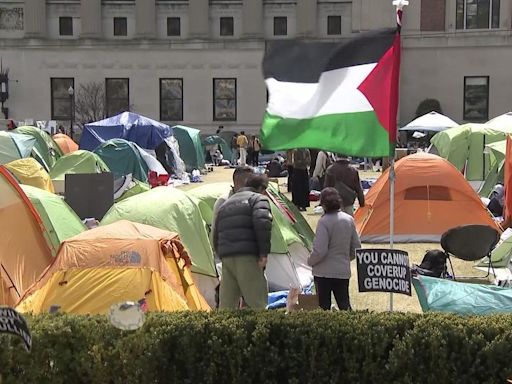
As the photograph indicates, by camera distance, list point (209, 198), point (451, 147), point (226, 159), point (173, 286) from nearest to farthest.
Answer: point (173, 286) → point (209, 198) → point (451, 147) → point (226, 159)

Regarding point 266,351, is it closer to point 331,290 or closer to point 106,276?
point 106,276

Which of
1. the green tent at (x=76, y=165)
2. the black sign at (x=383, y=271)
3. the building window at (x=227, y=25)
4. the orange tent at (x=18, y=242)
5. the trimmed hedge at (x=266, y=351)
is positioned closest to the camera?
the trimmed hedge at (x=266, y=351)

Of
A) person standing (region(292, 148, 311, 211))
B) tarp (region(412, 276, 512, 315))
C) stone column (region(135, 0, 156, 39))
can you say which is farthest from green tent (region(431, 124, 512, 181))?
stone column (region(135, 0, 156, 39))

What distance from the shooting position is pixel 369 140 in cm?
727

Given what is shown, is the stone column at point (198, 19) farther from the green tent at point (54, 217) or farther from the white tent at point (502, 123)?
the green tent at point (54, 217)

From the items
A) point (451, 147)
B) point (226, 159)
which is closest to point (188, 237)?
point (451, 147)

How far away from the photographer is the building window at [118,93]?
4806 cm

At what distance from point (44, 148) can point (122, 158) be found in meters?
3.16

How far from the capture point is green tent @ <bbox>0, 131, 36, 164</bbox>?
21.7 metres

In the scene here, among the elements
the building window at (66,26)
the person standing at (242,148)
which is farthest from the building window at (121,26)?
the person standing at (242,148)

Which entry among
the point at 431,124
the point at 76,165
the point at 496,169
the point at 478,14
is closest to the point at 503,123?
the point at 496,169

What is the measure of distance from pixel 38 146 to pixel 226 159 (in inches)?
641

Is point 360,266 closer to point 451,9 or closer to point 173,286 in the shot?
point 173,286

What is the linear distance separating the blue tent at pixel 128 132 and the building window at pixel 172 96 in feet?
61.0
